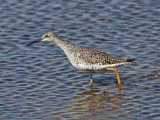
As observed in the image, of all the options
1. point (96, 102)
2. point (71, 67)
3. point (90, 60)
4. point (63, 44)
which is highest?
point (63, 44)

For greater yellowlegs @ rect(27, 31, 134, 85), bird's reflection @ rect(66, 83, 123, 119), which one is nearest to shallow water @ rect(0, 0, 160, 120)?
bird's reflection @ rect(66, 83, 123, 119)

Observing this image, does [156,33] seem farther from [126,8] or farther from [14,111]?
[14,111]

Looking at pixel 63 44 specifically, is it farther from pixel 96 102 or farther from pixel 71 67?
pixel 96 102

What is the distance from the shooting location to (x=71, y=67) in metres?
14.9

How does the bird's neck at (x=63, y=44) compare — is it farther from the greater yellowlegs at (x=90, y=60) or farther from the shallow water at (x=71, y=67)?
the shallow water at (x=71, y=67)

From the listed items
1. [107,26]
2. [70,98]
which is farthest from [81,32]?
[70,98]

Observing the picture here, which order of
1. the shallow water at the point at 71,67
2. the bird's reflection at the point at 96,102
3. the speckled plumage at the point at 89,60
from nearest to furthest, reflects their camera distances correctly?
the bird's reflection at the point at 96,102 → the shallow water at the point at 71,67 → the speckled plumage at the point at 89,60

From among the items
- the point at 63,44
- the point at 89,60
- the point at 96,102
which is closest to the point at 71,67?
the point at 63,44

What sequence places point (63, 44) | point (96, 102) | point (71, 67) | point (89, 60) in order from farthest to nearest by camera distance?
point (71, 67) < point (63, 44) < point (89, 60) < point (96, 102)

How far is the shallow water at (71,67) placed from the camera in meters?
11.7

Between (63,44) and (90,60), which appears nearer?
→ (90,60)

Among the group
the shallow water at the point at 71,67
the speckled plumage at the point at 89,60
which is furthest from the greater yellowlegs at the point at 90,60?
the shallow water at the point at 71,67

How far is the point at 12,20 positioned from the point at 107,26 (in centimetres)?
423

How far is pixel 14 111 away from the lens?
11.5m
